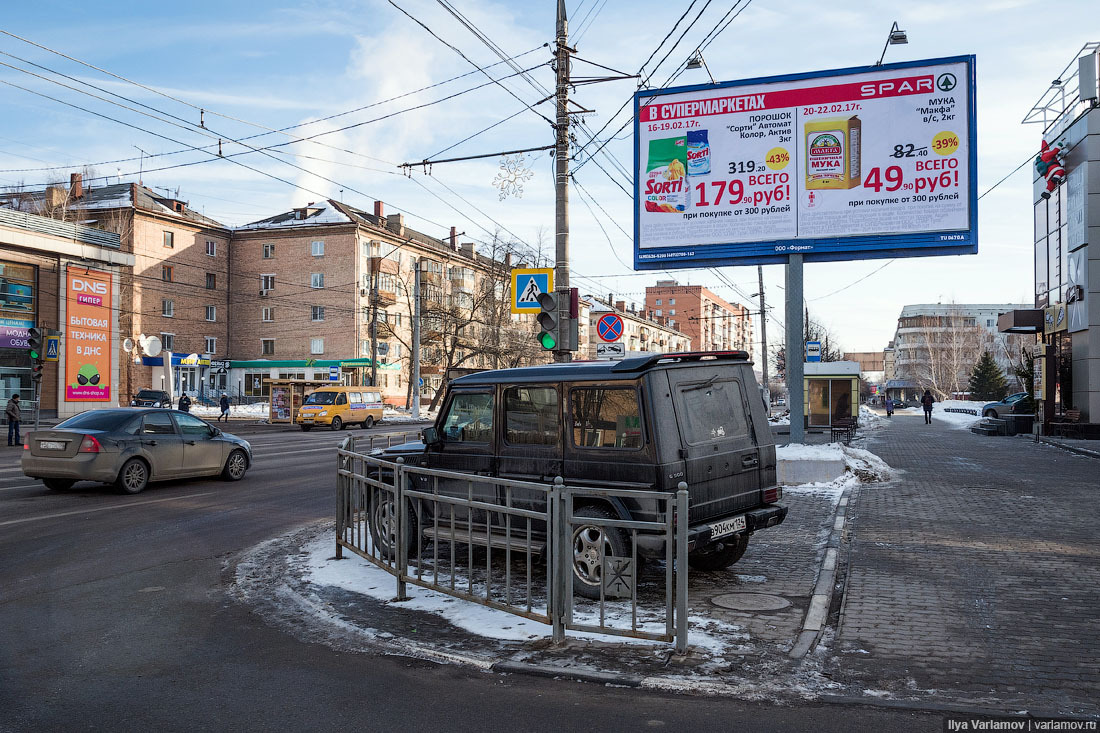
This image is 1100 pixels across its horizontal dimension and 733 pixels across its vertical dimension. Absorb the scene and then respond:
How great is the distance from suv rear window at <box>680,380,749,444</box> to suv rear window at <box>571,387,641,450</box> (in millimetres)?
439

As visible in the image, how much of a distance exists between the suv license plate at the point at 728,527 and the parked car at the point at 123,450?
382 inches

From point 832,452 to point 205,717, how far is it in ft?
41.6

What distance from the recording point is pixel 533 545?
18.3ft

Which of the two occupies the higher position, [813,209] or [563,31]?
[563,31]

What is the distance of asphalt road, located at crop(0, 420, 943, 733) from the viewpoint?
3.86 meters

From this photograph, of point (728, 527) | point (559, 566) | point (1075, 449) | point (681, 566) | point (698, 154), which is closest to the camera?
point (681, 566)

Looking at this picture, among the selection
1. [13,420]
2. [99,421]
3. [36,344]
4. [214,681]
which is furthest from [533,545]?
[13,420]

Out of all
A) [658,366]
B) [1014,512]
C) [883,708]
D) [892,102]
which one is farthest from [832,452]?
[883,708]

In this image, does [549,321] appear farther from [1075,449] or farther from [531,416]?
[1075,449]

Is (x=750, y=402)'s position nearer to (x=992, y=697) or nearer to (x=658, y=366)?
(x=658, y=366)

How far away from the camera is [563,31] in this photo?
12844 millimetres

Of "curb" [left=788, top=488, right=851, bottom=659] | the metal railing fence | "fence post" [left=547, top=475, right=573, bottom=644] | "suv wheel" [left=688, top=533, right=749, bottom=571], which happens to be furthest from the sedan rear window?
"curb" [left=788, top=488, right=851, bottom=659]

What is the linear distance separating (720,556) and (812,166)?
31.8 ft

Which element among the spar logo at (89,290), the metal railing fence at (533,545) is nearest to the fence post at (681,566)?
the metal railing fence at (533,545)
